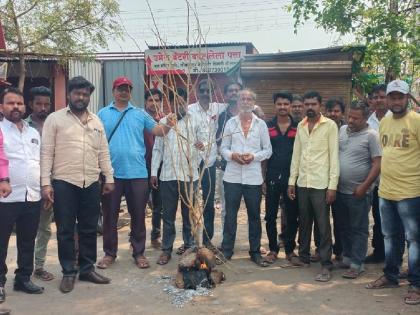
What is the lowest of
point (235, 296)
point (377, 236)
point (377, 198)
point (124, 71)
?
point (235, 296)

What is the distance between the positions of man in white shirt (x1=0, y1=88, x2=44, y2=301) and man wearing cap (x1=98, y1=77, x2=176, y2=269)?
0.89m

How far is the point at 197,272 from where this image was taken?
4.32 meters

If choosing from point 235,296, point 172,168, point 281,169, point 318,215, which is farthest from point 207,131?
point 235,296

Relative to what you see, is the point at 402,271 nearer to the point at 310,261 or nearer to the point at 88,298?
the point at 310,261

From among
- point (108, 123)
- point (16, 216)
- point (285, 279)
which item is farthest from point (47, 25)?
point (285, 279)

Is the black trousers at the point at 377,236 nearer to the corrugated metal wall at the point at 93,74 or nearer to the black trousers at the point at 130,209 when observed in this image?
the black trousers at the point at 130,209

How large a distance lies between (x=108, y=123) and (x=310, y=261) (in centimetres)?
263

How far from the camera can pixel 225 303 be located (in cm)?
396

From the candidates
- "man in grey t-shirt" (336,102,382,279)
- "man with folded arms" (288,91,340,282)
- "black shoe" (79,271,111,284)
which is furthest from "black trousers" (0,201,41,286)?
"man in grey t-shirt" (336,102,382,279)

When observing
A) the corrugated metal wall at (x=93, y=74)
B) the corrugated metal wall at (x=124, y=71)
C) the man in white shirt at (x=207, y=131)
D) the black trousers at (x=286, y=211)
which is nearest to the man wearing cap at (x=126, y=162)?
the man in white shirt at (x=207, y=131)

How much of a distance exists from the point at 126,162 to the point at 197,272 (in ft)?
4.61

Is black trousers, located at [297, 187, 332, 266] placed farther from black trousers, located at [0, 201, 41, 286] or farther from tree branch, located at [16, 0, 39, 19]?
tree branch, located at [16, 0, 39, 19]

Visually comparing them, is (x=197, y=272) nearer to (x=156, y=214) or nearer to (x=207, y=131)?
(x=207, y=131)

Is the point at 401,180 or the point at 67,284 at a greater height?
the point at 401,180
